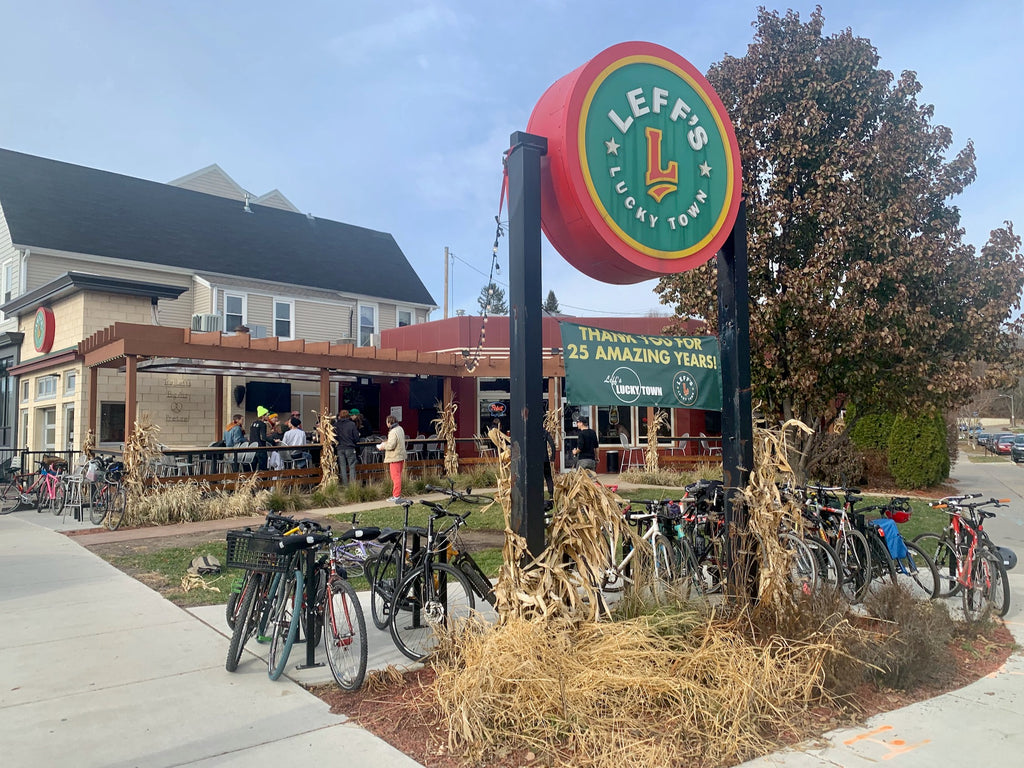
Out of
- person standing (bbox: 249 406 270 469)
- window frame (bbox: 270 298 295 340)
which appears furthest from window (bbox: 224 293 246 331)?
person standing (bbox: 249 406 270 469)

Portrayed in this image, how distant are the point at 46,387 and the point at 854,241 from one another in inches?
742

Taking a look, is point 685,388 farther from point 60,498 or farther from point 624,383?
point 60,498

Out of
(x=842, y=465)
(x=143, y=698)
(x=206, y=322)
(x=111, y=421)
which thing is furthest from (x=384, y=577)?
(x=206, y=322)

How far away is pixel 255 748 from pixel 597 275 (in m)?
3.64

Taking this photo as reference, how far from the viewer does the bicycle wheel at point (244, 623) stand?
484 centimetres

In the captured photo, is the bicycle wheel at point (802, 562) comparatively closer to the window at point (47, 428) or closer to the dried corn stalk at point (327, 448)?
the dried corn stalk at point (327, 448)

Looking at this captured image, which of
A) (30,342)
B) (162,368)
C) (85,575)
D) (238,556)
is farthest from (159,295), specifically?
(238,556)

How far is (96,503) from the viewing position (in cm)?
1223

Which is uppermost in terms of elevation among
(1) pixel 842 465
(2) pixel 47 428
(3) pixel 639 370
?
(3) pixel 639 370

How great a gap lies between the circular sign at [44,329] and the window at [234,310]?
4.66 m

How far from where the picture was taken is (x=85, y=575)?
7938mm

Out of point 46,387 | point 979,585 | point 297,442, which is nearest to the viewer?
point 979,585

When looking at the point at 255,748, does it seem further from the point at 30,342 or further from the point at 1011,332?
the point at 30,342

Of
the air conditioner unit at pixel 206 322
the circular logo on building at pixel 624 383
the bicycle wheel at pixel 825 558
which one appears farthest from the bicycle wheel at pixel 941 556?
the air conditioner unit at pixel 206 322
